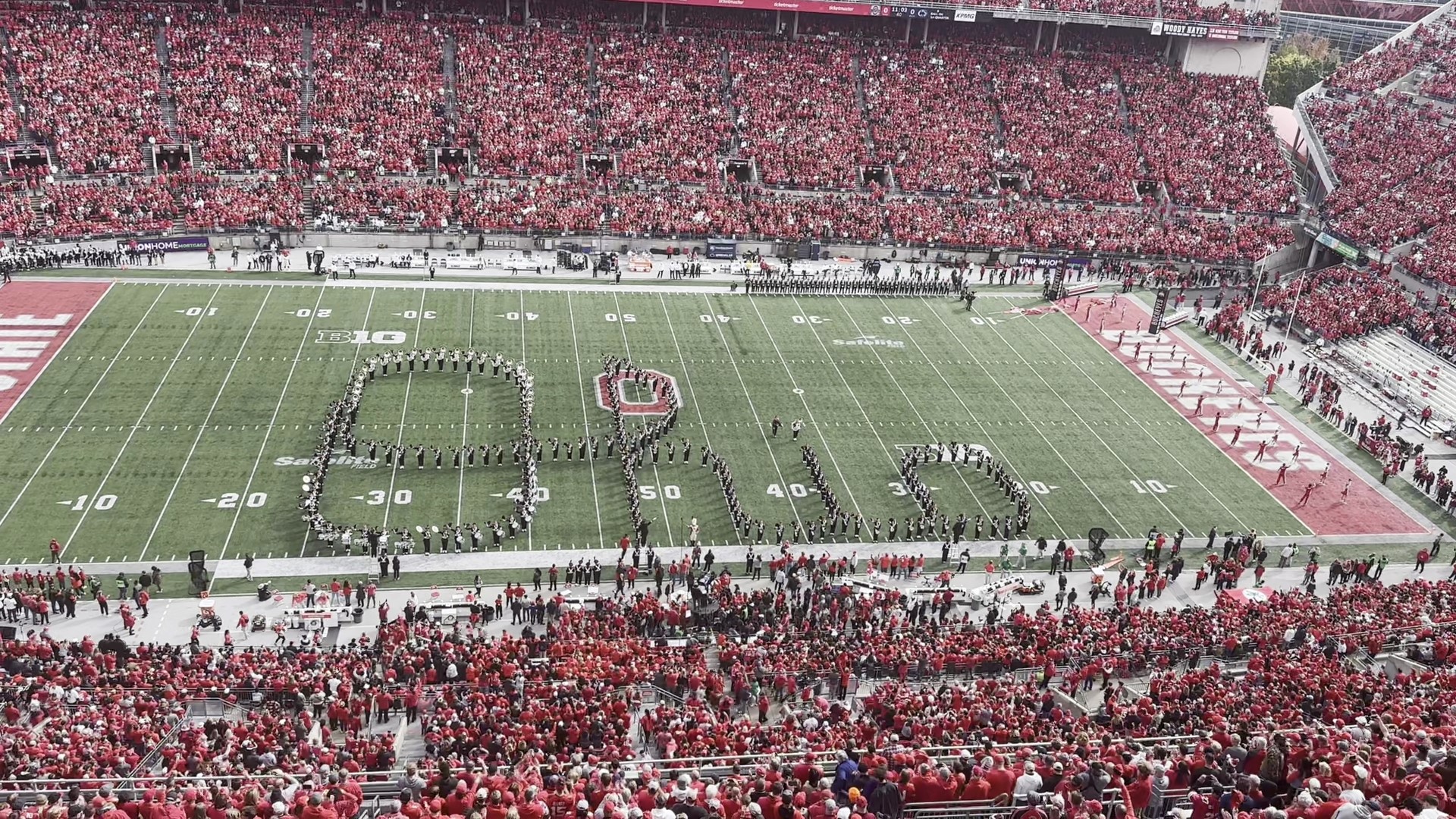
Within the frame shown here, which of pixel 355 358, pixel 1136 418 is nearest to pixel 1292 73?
pixel 1136 418

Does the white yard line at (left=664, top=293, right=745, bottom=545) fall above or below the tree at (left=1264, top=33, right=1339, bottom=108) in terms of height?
below

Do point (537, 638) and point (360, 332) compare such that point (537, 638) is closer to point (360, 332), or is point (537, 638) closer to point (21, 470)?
Answer: point (21, 470)

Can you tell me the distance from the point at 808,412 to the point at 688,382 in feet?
13.6

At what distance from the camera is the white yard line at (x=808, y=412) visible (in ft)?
105

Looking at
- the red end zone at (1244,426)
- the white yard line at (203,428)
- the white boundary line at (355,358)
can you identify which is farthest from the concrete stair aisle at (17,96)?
the red end zone at (1244,426)

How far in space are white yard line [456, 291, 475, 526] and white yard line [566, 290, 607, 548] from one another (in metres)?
3.25

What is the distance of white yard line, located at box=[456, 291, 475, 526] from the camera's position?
98.3 feet

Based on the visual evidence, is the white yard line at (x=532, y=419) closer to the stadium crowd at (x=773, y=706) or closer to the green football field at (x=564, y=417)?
the green football field at (x=564, y=417)

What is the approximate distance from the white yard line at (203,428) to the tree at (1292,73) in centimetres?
7415

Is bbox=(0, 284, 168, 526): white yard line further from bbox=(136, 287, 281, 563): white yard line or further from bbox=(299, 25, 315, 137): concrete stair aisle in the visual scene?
bbox=(299, 25, 315, 137): concrete stair aisle

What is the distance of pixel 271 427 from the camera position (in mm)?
33469

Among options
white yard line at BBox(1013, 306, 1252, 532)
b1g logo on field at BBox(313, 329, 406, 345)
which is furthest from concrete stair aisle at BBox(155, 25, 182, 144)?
white yard line at BBox(1013, 306, 1252, 532)

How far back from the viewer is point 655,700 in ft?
66.9

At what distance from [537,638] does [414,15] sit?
165 feet
